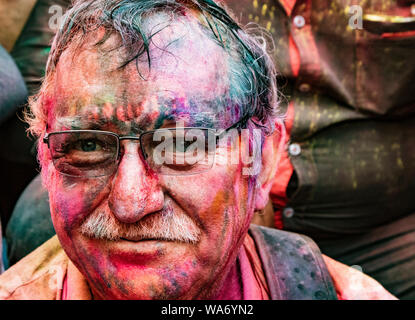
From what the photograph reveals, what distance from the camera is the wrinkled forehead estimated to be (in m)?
1.13

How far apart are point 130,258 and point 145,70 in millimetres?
450

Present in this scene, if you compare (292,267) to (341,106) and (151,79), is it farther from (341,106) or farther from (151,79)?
(341,106)

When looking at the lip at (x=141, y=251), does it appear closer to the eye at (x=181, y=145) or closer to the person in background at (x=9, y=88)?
the eye at (x=181, y=145)

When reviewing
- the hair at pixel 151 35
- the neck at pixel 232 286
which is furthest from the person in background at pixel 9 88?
the neck at pixel 232 286

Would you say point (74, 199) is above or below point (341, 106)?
above

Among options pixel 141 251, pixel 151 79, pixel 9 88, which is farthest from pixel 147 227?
pixel 9 88

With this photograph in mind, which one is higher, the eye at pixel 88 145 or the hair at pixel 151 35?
the hair at pixel 151 35

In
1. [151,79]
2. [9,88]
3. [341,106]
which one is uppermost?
[151,79]

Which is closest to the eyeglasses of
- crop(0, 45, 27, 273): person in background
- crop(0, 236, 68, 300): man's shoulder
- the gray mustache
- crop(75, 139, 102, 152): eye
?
crop(75, 139, 102, 152): eye

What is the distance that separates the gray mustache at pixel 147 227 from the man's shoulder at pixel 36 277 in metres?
0.37

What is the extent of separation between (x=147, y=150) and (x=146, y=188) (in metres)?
0.09

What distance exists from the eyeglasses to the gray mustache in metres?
0.10

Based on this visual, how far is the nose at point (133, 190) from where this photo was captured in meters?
1.09

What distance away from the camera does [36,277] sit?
142cm
